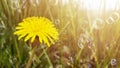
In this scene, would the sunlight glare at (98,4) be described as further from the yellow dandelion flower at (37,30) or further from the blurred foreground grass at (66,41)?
the yellow dandelion flower at (37,30)

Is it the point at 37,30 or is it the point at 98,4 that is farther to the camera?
the point at 98,4

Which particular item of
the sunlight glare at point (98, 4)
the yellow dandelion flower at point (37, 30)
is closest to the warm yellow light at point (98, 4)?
the sunlight glare at point (98, 4)

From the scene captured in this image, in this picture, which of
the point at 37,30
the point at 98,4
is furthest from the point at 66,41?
the point at 37,30

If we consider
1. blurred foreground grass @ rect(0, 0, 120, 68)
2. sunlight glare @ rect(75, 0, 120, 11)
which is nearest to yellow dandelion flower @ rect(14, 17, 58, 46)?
blurred foreground grass @ rect(0, 0, 120, 68)

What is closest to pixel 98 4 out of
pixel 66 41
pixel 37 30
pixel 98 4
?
pixel 98 4

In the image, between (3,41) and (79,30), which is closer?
(3,41)

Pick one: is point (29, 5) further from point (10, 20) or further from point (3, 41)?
point (3, 41)

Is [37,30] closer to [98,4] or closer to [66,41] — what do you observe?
[66,41]

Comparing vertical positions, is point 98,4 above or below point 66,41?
above

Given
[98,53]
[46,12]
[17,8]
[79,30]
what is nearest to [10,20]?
[17,8]
